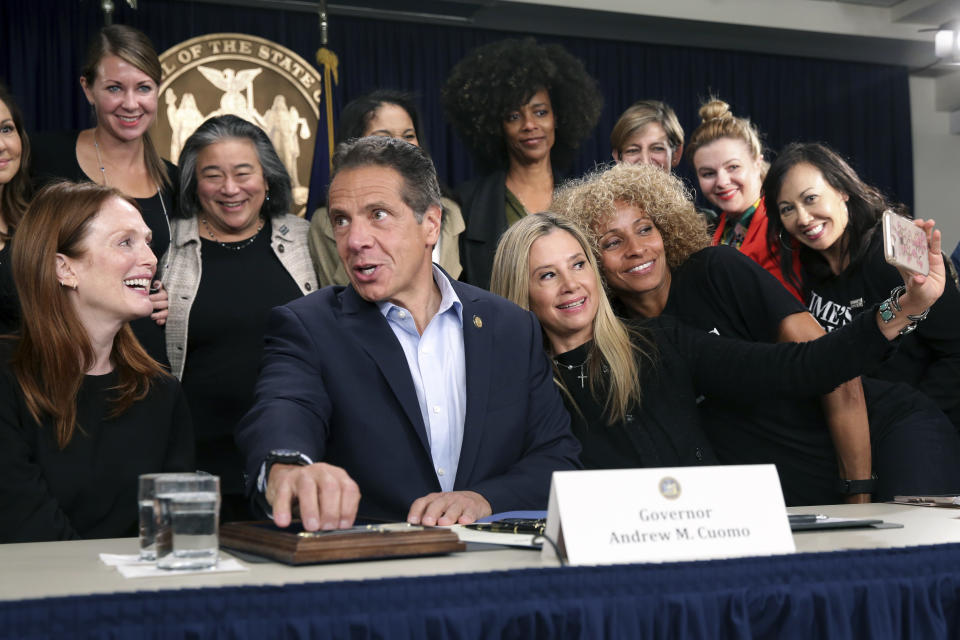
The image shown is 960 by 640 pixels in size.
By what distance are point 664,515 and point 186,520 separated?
569 mm

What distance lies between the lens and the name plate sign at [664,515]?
1247 mm

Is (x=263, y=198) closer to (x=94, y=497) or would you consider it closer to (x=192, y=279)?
(x=192, y=279)

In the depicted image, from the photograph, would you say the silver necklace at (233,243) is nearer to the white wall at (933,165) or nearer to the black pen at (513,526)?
the black pen at (513,526)

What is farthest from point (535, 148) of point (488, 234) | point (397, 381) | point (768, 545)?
point (768, 545)

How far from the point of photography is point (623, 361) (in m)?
2.45

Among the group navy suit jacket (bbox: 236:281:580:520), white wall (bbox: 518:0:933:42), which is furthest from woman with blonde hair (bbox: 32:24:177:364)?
white wall (bbox: 518:0:933:42)

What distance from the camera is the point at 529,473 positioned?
2.06 meters

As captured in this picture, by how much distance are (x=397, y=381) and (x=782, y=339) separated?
3.32 ft

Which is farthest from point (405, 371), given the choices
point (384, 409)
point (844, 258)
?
point (844, 258)

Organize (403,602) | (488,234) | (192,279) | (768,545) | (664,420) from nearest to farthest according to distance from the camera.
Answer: (403,602)
(768,545)
(664,420)
(192,279)
(488,234)

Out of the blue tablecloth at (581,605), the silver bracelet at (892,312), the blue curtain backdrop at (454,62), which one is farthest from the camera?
the blue curtain backdrop at (454,62)

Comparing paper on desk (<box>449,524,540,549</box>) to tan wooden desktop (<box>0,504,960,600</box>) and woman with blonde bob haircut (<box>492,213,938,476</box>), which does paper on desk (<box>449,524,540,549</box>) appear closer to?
tan wooden desktop (<box>0,504,960,600</box>)

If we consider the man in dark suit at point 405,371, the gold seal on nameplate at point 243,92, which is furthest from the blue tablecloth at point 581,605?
the gold seal on nameplate at point 243,92

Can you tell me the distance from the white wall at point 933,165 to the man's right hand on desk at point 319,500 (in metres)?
8.73
